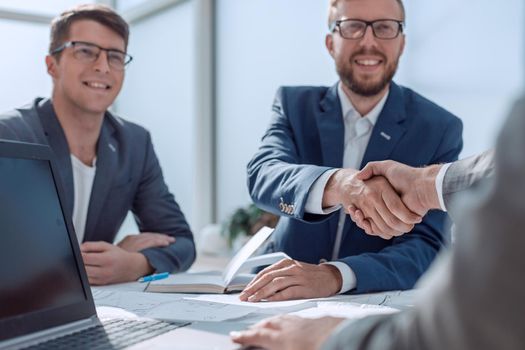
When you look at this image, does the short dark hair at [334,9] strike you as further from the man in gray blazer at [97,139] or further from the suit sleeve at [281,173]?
the man in gray blazer at [97,139]

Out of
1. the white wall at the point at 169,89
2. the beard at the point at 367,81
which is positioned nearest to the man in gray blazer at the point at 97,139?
the beard at the point at 367,81

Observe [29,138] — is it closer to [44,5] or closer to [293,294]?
[293,294]

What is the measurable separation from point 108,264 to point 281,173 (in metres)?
0.55

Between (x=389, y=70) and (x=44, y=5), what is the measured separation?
4494 millimetres

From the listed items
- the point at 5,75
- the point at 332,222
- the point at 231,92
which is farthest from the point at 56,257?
the point at 5,75

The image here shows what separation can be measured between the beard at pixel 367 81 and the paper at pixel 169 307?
0.98 m

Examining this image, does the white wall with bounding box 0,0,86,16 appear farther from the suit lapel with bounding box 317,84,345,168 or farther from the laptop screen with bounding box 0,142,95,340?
the laptop screen with bounding box 0,142,95,340

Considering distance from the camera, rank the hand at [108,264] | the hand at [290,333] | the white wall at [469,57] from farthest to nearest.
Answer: the white wall at [469,57], the hand at [108,264], the hand at [290,333]

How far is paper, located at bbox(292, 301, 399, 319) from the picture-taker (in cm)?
119

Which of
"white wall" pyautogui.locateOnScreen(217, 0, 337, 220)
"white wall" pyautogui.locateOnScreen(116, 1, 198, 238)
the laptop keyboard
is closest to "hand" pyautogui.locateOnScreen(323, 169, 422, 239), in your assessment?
the laptop keyboard

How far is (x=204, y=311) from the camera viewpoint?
1.23 meters

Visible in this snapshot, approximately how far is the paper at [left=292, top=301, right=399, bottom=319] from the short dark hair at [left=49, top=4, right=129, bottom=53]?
1503 millimetres

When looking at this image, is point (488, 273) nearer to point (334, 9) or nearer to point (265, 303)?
point (265, 303)

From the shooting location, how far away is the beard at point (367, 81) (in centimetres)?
208
